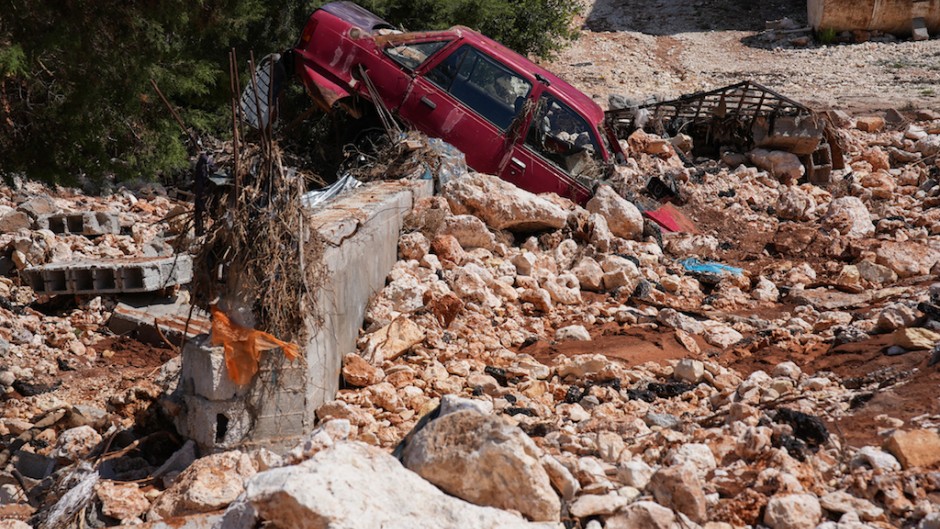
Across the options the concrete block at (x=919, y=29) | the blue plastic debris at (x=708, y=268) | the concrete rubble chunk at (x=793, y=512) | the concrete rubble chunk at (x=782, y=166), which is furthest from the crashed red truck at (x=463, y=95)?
the concrete block at (x=919, y=29)

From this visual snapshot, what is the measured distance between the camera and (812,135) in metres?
12.2

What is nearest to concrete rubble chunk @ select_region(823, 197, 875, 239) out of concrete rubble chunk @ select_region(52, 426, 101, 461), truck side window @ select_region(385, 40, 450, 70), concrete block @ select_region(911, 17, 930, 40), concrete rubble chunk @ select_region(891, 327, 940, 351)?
concrete rubble chunk @ select_region(891, 327, 940, 351)

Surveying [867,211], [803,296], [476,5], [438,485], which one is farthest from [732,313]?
[476,5]

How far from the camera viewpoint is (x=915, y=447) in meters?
4.34

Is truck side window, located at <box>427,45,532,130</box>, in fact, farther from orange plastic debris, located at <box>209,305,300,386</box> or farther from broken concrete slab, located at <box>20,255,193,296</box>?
orange plastic debris, located at <box>209,305,300,386</box>

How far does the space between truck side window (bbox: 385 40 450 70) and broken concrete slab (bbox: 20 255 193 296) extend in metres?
2.88

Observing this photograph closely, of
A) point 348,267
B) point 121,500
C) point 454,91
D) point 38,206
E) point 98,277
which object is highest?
point 454,91

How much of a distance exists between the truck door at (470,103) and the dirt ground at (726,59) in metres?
7.11

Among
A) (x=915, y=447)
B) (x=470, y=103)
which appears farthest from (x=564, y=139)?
(x=915, y=447)

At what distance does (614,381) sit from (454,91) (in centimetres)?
446

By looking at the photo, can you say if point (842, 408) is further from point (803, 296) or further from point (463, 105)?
point (463, 105)

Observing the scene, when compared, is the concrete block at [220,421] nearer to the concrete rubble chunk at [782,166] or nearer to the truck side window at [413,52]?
the truck side window at [413,52]

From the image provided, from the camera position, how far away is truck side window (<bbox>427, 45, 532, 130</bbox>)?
9.67 meters

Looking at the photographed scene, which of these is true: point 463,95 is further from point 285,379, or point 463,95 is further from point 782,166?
point 285,379
